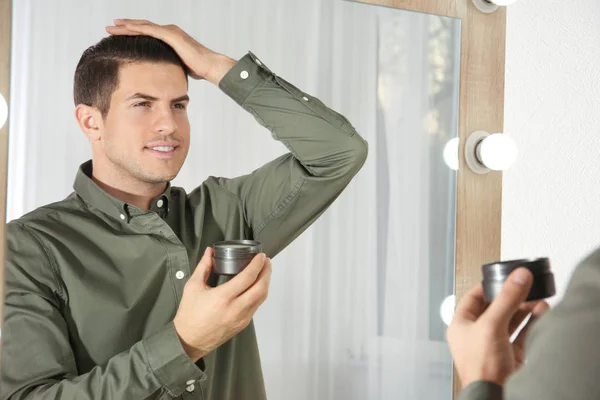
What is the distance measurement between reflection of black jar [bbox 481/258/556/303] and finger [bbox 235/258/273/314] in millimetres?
326

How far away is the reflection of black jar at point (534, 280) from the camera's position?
2.23 ft

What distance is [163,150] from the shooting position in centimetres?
100

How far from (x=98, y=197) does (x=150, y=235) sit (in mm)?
88

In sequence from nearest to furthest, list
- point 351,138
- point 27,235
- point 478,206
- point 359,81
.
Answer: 1. point 27,235
2. point 351,138
3. point 359,81
4. point 478,206

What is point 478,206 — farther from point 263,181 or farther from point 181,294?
point 181,294

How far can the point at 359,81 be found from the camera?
119cm

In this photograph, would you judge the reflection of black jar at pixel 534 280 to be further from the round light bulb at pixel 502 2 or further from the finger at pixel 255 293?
the round light bulb at pixel 502 2

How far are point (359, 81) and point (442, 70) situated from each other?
0.18m

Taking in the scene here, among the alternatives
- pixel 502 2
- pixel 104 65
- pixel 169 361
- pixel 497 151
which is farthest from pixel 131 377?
pixel 502 2

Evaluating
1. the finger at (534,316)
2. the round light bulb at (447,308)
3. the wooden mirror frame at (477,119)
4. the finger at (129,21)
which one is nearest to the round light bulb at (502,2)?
the wooden mirror frame at (477,119)

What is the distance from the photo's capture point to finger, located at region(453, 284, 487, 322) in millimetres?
666

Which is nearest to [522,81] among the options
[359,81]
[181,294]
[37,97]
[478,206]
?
[478,206]

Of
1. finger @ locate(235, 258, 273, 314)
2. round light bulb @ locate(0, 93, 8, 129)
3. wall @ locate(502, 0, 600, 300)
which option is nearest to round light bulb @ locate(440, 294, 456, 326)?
wall @ locate(502, 0, 600, 300)

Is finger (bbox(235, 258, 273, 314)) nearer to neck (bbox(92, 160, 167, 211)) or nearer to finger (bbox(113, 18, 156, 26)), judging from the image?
neck (bbox(92, 160, 167, 211))
